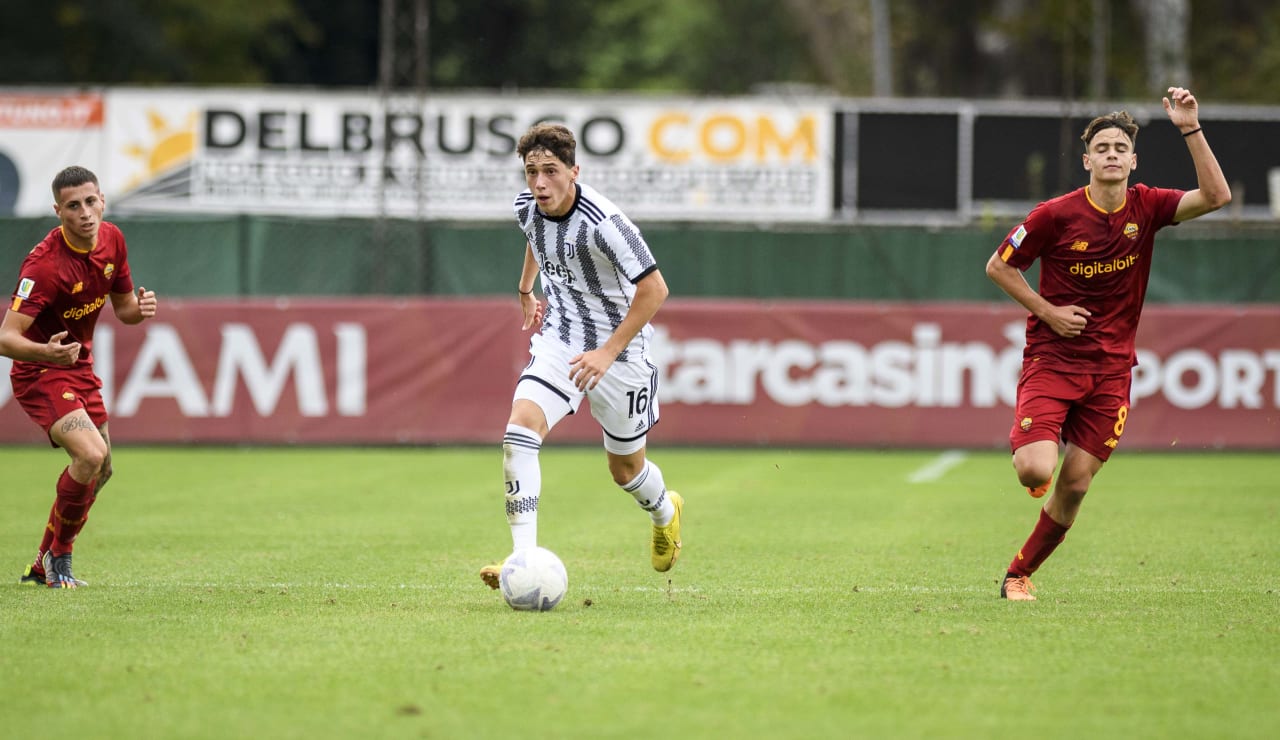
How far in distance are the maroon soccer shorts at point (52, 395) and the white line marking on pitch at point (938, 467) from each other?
817 centimetres

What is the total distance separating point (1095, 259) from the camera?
25.7 feet

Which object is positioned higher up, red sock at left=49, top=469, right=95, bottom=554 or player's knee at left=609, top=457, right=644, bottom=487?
player's knee at left=609, top=457, right=644, bottom=487

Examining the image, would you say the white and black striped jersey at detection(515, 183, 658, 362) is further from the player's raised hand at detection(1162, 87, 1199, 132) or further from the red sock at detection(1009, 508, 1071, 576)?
the player's raised hand at detection(1162, 87, 1199, 132)

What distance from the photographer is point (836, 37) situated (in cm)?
4975

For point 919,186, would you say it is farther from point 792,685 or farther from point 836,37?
point 836,37

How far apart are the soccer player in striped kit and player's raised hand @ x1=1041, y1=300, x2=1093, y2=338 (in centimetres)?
186

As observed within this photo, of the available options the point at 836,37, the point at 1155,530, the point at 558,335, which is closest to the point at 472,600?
the point at 558,335

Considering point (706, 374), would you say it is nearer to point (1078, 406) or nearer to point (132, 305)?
point (132, 305)

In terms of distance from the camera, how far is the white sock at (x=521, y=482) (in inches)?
290

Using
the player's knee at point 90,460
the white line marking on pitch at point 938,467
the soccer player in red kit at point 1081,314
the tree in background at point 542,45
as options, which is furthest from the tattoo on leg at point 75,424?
the tree in background at point 542,45

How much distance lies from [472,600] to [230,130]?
1695 cm

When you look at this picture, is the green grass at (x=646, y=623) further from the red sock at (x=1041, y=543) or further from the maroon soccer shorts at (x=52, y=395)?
the maroon soccer shorts at (x=52, y=395)

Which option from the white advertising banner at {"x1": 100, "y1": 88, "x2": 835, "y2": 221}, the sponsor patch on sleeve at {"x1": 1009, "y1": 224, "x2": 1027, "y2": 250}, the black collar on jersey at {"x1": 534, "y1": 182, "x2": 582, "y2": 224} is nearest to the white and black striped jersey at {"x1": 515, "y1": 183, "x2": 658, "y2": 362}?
the black collar on jersey at {"x1": 534, "y1": 182, "x2": 582, "y2": 224}

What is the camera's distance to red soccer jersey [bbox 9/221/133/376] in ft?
27.0
